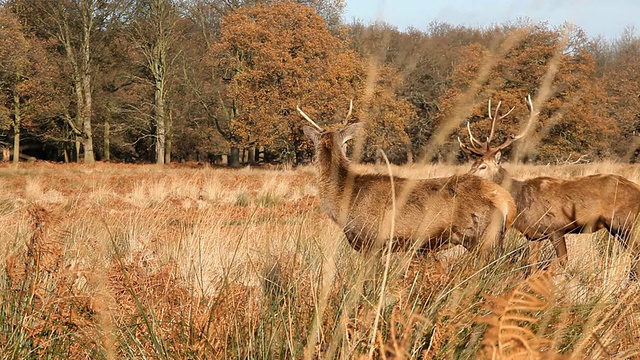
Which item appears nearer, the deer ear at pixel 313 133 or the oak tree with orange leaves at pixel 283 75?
the deer ear at pixel 313 133

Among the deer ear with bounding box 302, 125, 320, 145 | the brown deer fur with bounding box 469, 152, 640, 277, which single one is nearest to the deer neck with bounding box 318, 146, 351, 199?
the deer ear with bounding box 302, 125, 320, 145

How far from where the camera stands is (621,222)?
6.40 metres

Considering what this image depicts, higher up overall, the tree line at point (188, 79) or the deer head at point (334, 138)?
the tree line at point (188, 79)

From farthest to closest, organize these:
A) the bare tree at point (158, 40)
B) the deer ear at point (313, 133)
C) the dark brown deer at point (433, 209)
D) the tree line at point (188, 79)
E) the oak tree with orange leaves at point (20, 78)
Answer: the bare tree at point (158, 40) < the tree line at point (188, 79) < the oak tree with orange leaves at point (20, 78) < the deer ear at point (313, 133) < the dark brown deer at point (433, 209)

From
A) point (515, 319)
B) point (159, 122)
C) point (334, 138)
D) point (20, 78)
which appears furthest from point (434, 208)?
point (159, 122)

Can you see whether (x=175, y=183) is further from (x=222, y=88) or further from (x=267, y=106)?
(x=222, y=88)

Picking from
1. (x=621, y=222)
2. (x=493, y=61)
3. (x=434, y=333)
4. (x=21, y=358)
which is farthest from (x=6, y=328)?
(x=621, y=222)

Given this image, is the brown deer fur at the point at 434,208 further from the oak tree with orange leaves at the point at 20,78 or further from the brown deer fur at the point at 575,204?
the oak tree with orange leaves at the point at 20,78

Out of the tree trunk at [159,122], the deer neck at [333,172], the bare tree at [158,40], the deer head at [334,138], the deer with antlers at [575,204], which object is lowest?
the deer with antlers at [575,204]

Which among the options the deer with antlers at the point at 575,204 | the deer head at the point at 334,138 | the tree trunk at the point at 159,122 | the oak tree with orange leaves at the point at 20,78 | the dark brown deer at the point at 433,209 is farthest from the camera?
the tree trunk at the point at 159,122

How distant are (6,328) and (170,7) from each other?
109 ft

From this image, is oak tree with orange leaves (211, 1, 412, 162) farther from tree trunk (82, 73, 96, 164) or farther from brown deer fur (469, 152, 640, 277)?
brown deer fur (469, 152, 640, 277)

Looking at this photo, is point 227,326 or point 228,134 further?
point 228,134

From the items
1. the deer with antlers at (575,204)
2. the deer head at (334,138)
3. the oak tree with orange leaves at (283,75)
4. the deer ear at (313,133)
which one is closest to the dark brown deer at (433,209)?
the deer head at (334,138)
